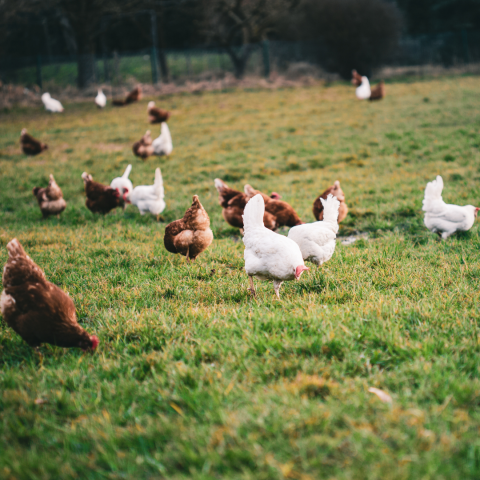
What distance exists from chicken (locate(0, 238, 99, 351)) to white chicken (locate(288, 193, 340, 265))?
2253 mm

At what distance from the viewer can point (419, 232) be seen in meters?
5.31

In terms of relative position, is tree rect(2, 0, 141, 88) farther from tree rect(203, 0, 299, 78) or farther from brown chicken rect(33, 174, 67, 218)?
brown chicken rect(33, 174, 67, 218)

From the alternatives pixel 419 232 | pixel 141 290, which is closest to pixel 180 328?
pixel 141 290

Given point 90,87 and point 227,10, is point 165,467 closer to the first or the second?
point 90,87

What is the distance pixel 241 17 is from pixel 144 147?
20.2 metres

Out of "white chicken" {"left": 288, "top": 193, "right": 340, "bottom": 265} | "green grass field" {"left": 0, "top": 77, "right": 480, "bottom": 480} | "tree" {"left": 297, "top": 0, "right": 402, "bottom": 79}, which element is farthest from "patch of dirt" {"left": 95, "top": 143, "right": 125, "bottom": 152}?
"tree" {"left": 297, "top": 0, "right": 402, "bottom": 79}

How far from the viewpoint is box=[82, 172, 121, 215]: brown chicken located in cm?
659

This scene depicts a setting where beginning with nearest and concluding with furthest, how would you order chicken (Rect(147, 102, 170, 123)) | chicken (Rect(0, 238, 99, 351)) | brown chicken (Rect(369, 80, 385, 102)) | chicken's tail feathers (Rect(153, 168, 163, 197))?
chicken (Rect(0, 238, 99, 351)) → chicken's tail feathers (Rect(153, 168, 163, 197)) → chicken (Rect(147, 102, 170, 123)) → brown chicken (Rect(369, 80, 385, 102))

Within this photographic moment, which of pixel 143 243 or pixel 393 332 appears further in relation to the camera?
pixel 143 243

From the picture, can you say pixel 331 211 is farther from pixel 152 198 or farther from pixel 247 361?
pixel 152 198

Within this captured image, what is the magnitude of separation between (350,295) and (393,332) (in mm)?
761

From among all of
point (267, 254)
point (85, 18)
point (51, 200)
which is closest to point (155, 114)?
point (51, 200)

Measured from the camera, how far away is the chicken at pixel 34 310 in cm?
278

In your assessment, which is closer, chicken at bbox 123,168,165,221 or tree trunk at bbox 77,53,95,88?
chicken at bbox 123,168,165,221
